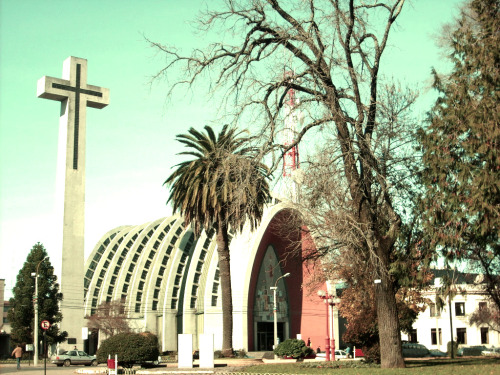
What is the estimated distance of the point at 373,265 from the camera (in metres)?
19.2

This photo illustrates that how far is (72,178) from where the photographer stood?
6075 cm

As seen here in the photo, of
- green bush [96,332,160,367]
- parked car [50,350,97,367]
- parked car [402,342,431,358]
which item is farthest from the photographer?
parked car [402,342,431,358]

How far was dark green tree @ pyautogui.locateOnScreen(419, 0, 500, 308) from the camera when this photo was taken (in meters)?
17.8

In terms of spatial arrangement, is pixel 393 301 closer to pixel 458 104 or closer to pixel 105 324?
pixel 458 104

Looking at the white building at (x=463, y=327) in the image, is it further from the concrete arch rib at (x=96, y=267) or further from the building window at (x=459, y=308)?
the concrete arch rib at (x=96, y=267)

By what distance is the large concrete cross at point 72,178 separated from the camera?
195 feet

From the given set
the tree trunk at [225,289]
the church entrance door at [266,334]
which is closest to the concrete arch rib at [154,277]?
the church entrance door at [266,334]

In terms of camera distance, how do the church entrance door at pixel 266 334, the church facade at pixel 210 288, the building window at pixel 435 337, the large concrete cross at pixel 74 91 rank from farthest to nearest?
the building window at pixel 435 337 → the church entrance door at pixel 266 334 → the church facade at pixel 210 288 → the large concrete cross at pixel 74 91

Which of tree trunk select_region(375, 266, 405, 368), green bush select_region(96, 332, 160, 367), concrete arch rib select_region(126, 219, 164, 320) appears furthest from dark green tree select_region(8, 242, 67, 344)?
tree trunk select_region(375, 266, 405, 368)

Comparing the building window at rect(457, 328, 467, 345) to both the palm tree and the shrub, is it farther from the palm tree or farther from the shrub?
the shrub

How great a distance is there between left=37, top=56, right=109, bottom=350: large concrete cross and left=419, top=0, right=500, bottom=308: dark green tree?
46.7 meters

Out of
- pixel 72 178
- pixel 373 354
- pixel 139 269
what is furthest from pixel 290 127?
pixel 139 269

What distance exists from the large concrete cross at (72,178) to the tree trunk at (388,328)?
4538 centimetres

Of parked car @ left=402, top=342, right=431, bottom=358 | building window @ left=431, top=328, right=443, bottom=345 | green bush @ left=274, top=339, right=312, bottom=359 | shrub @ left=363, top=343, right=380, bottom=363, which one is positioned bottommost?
building window @ left=431, top=328, right=443, bottom=345
